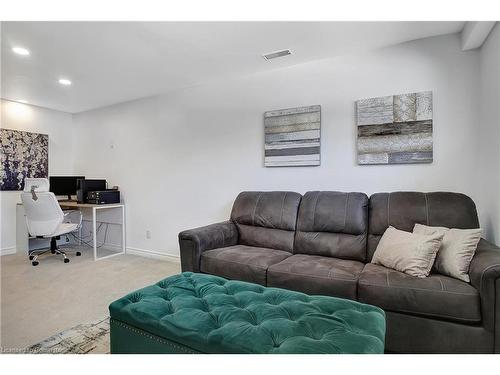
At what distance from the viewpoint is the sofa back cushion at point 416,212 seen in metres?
2.03

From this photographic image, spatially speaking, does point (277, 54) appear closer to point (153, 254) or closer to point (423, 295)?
point (423, 295)

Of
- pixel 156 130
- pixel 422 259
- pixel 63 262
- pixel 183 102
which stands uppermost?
pixel 183 102

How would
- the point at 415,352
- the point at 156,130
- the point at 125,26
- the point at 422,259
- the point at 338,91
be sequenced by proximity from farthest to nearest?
1. the point at 156,130
2. the point at 338,91
3. the point at 125,26
4. the point at 422,259
5. the point at 415,352

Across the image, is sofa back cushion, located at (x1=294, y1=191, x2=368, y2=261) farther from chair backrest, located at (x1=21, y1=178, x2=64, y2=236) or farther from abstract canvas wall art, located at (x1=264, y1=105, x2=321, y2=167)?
chair backrest, located at (x1=21, y1=178, x2=64, y2=236)

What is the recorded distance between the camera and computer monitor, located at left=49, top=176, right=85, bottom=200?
179 inches

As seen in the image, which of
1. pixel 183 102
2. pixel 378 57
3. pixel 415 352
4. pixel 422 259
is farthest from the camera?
pixel 183 102

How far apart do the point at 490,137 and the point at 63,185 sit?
5349 millimetres

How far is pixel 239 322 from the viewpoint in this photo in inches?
49.4

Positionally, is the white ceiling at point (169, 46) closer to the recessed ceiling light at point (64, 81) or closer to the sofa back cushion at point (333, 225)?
the recessed ceiling light at point (64, 81)

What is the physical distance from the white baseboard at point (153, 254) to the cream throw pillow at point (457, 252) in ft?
9.76

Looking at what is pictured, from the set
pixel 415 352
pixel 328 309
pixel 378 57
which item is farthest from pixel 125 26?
pixel 415 352

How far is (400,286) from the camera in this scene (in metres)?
1.65

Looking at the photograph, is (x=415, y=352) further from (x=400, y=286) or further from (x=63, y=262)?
(x=63, y=262)

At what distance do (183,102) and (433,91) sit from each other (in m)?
2.76
